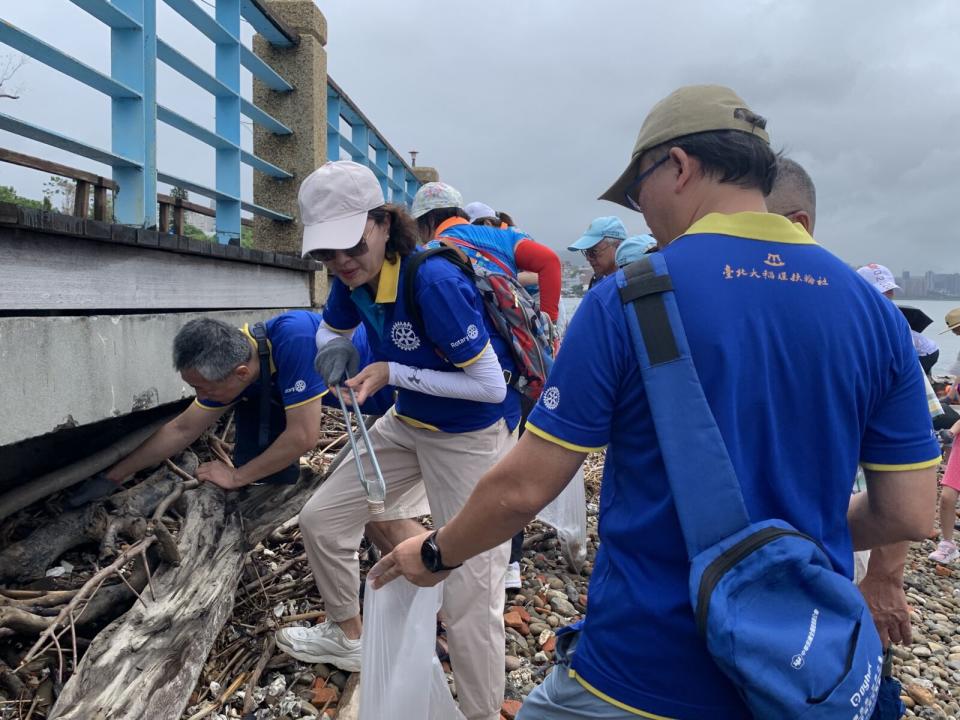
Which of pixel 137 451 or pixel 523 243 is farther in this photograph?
pixel 523 243

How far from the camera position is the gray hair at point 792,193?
2238 mm

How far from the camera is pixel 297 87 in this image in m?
6.97

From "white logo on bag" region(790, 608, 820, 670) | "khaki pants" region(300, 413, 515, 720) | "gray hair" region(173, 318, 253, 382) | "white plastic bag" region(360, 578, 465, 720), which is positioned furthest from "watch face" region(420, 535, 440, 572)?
"gray hair" region(173, 318, 253, 382)

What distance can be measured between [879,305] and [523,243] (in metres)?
2.96

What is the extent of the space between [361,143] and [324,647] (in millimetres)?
7807

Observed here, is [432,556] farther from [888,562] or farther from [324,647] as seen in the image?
[324,647]

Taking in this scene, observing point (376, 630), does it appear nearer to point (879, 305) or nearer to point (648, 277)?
point (648, 277)

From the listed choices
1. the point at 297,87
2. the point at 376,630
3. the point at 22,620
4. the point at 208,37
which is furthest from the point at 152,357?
the point at 297,87

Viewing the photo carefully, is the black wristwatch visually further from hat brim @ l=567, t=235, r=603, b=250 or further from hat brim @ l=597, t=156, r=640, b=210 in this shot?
hat brim @ l=567, t=235, r=603, b=250

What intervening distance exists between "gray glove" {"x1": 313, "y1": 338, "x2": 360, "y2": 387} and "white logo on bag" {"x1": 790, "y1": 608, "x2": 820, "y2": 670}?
1856 millimetres

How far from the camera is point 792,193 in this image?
2.25 m

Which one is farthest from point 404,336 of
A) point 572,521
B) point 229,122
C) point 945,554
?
point 945,554

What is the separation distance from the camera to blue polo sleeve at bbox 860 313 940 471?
1455 millimetres

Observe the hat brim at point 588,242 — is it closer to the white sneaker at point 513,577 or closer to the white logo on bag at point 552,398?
the white sneaker at point 513,577
